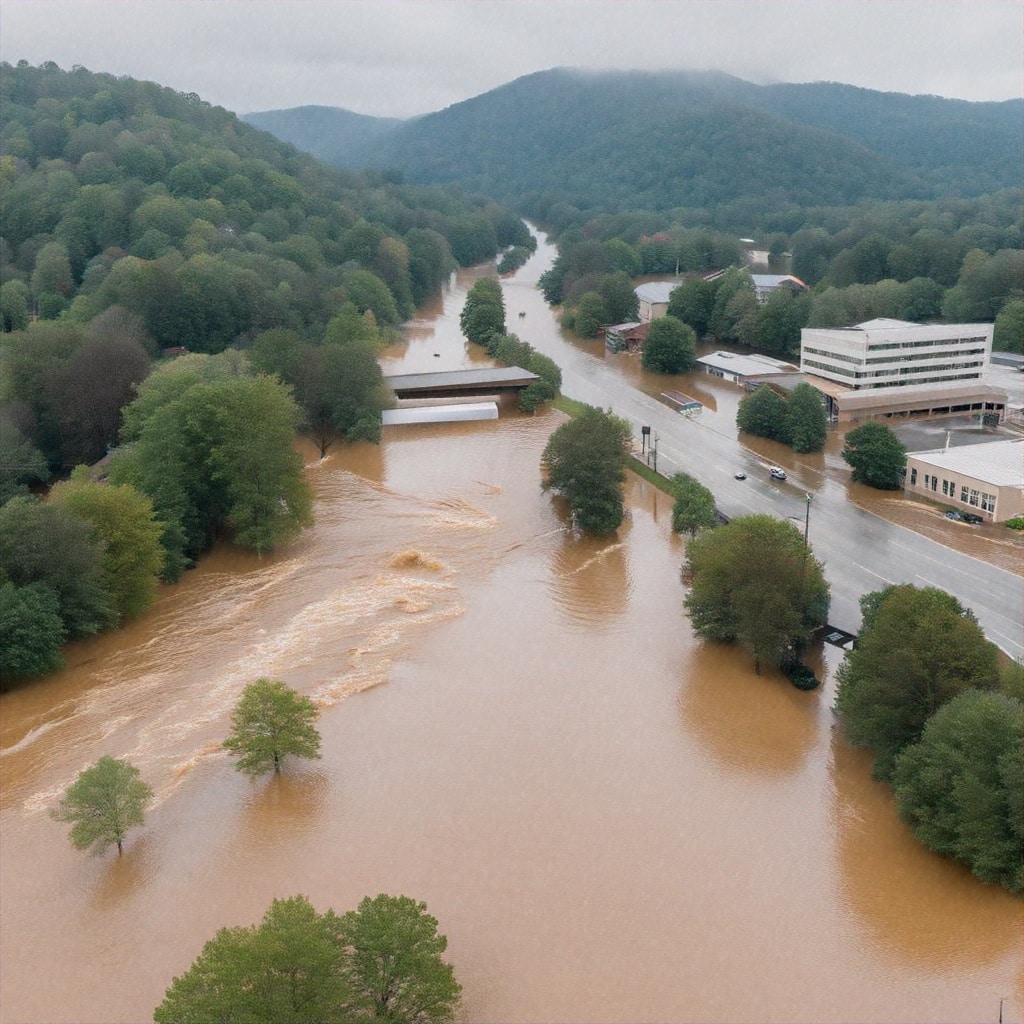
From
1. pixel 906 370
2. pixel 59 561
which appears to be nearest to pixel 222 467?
pixel 59 561

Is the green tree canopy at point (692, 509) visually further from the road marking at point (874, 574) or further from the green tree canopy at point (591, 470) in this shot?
the road marking at point (874, 574)

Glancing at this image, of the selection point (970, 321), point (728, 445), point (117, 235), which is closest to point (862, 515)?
point (728, 445)

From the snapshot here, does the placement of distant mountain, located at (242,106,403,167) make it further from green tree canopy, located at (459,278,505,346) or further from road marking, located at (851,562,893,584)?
road marking, located at (851,562,893,584)

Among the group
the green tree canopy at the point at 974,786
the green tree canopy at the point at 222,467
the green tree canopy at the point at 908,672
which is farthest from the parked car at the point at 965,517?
the green tree canopy at the point at 222,467

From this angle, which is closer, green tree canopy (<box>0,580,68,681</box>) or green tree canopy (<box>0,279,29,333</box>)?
green tree canopy (<box>0,580,68,681</box>)

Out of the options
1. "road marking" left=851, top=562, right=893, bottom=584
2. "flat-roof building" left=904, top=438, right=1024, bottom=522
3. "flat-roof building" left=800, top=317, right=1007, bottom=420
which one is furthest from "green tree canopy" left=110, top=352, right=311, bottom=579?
"flat-roof building" left=800, top=317, right=1007, bottom=420

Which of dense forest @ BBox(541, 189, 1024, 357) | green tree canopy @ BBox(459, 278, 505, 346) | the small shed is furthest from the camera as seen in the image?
green tree canopy @ BBox(459, 278, 505, 346)
